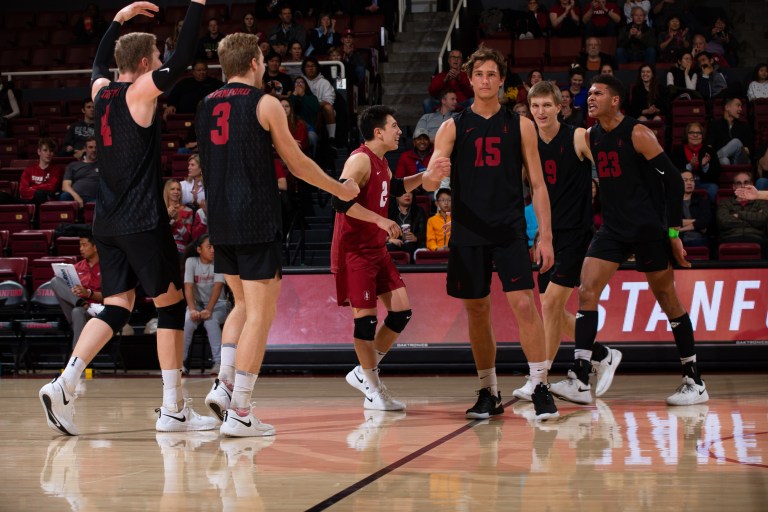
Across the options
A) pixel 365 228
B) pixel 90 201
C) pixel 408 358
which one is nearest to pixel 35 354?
pixel 90 201

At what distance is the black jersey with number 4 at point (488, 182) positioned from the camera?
19.9 ft

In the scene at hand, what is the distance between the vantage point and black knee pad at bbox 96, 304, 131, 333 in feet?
19.3

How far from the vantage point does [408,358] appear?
9.89 meters

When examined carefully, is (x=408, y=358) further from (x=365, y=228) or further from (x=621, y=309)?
(x=365, y=228)

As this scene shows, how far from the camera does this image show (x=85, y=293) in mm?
10445

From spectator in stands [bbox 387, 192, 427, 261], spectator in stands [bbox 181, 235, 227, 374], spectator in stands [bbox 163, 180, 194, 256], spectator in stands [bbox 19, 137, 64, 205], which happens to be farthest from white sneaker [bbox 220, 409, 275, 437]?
spectator in stands [bbox 19, 137, 64, 205]

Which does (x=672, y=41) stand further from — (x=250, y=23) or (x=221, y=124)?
(x=221, y=124)

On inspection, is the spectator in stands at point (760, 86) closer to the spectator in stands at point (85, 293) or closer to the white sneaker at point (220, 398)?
the spectator in stands at point (85, 293)

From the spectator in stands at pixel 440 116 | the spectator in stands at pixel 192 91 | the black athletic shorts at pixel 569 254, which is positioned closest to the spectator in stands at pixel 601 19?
the spectator in stands at pixel 440 116

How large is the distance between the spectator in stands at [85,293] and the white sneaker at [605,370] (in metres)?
5.28

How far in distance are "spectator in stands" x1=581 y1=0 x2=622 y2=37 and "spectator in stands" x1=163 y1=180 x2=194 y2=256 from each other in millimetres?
8125

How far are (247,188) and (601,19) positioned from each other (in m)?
12.7

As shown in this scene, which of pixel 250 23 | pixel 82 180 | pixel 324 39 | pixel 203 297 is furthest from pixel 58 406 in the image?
pixel 250 23

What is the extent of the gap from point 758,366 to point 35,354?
302 inches
